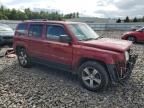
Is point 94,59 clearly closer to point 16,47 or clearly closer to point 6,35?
point 16,47

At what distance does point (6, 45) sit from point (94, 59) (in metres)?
8.11

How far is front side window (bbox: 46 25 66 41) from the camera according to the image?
6106 millimetres

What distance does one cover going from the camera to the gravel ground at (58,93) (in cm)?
473

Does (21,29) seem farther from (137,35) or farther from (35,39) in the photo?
(137,35)

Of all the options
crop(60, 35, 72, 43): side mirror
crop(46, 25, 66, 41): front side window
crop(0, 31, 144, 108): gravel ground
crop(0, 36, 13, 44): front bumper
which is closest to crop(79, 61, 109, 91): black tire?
crop(0, 31, 144, 108): gravel ground

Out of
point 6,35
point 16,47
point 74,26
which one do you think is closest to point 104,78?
point 74,26

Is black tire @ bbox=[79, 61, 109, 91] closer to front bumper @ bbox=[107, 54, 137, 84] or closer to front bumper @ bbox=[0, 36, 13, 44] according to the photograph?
front bumper @ bbox=[107, 54, 137, 84]

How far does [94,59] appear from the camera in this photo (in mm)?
5293

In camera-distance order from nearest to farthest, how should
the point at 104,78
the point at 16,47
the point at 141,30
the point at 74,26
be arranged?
the point at 104,78 < the point at 74,26 < the point at 16,47 < the point at 141,30

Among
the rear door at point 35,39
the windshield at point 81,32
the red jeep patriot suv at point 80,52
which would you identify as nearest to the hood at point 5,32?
the red jeep patriot suv at point 80,52

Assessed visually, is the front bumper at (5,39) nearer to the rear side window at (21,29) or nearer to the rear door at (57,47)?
the rear side window at (21,29)

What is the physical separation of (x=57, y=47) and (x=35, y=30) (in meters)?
1.34

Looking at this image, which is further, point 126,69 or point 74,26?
point 74,26

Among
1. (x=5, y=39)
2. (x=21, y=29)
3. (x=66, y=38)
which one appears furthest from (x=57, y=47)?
(x=5, y=39)
